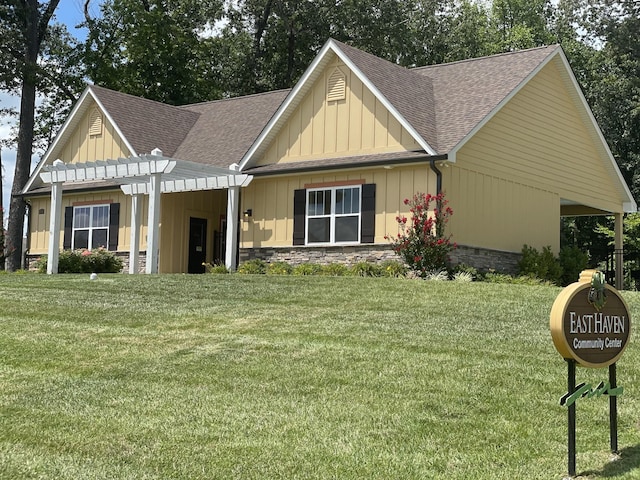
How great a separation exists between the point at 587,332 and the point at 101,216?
21742 millimetres

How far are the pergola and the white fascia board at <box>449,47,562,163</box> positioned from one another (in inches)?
209

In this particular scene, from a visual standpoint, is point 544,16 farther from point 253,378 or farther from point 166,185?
point 253,378

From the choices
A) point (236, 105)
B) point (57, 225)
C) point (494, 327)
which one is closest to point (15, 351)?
point (494, 327)

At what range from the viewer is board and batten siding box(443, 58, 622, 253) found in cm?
2020

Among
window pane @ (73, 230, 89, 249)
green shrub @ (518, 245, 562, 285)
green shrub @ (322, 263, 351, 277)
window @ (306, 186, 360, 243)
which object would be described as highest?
window @ (306, 186, 360, 243)

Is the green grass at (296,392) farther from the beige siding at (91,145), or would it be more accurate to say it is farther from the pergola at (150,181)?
the beige siding at (91,145)

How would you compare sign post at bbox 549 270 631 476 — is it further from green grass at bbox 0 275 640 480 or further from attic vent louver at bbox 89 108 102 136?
attic vent louver at bbox 89 108 102 136

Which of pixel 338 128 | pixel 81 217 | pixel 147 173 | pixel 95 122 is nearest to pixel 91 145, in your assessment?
pixel 95 122

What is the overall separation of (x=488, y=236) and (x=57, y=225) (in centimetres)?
1091

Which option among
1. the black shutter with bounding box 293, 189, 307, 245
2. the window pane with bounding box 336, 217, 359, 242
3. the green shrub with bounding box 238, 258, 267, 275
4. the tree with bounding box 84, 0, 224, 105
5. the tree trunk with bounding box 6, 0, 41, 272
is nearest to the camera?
the window pane with bounding box 336, 217, 359, 242

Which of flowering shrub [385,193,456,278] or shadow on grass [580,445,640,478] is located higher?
flowering shrub [385,193,456,278]

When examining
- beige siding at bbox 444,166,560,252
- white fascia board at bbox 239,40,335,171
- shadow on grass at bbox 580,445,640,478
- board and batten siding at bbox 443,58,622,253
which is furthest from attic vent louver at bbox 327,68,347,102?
shadow on grass at bbox 580,445,640,478

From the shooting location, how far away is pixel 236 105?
91.9 ft

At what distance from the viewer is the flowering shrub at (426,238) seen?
18594 millimetres
